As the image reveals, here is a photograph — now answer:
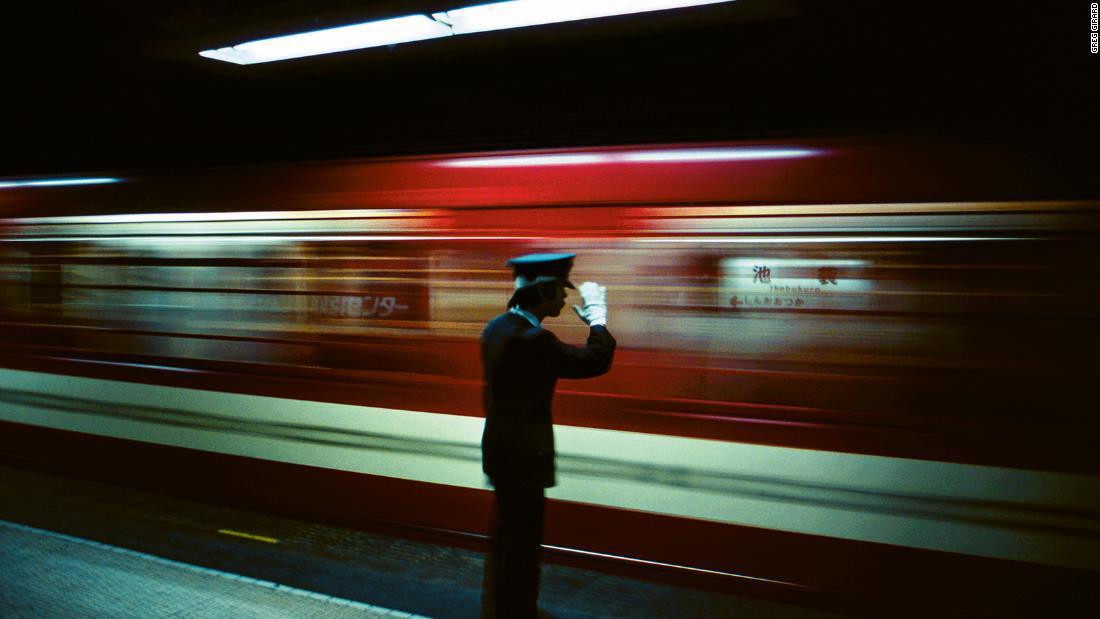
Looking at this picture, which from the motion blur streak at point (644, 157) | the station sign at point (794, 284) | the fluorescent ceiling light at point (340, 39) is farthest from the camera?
the fluorescent ceiling light at point (340, 39)

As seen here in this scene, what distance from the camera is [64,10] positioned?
22.0 ft

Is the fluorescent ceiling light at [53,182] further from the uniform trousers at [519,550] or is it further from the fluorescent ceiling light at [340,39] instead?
the uniform trousers at [519,550]

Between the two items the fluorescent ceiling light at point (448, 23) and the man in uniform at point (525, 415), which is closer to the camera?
the man in uniform at point (525, 415)

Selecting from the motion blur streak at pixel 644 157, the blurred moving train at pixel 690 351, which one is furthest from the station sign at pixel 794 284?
the motion blur streak at pixel 644 157

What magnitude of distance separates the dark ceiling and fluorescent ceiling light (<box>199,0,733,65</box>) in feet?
0.39

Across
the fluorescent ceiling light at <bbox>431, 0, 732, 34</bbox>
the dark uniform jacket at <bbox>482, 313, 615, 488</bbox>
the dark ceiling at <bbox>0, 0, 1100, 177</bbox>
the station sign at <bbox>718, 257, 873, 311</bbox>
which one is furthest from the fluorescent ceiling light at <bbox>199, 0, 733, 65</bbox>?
the dark uniform jacket at <bbox>482, 313, 615, 488</bbox>

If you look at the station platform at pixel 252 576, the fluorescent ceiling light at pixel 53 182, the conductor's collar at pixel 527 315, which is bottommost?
the station platform at pixel 252 576

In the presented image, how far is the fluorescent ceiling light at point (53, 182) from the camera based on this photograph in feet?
18.2

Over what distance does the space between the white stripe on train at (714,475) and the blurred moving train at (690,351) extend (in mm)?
12

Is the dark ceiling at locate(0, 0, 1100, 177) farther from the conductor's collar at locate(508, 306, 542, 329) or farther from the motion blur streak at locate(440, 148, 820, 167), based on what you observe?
the conductor's collar at locate(508, 306, 542, 329)

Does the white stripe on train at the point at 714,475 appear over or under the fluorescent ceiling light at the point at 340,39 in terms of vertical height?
under

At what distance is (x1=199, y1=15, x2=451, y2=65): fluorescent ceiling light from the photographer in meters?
4.95

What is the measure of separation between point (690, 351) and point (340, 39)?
3.26 meters

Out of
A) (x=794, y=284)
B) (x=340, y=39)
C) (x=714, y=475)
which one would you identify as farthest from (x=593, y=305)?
(x=340, y=39)
